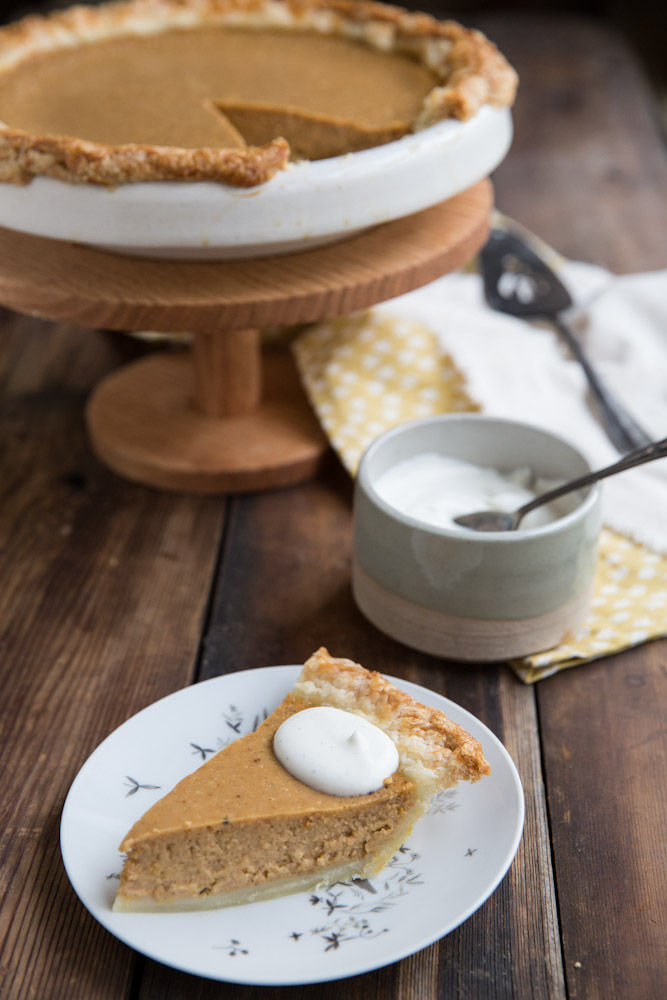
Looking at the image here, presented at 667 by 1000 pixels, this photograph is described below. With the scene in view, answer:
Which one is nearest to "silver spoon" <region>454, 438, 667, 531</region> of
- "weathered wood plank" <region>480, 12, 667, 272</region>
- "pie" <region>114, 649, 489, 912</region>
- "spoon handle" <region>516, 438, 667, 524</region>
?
"spoon handle" <region>516, 438, 667, 524</region>

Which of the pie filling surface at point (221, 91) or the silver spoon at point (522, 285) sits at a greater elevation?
the pie filling surface at point (221, 91)

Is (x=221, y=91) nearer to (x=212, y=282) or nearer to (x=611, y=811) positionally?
(x=212, y=282)

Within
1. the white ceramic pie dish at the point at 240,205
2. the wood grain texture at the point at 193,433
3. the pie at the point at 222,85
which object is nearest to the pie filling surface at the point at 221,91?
the pie at the point at 222,85

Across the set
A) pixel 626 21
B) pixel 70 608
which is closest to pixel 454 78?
pixel 70 608

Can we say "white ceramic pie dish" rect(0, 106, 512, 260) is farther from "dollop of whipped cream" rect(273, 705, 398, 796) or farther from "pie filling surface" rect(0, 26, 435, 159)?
"dollop of whipped cream" rect(273, 705, 398, 796)

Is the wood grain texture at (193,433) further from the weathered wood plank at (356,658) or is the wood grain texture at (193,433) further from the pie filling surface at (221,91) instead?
the pie filling surface at (221,91)

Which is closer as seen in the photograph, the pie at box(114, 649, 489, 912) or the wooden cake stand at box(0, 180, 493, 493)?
the pie at box(114, 649, 489, 912)

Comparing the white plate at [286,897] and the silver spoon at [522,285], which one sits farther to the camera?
the silver spoon at [522,285]

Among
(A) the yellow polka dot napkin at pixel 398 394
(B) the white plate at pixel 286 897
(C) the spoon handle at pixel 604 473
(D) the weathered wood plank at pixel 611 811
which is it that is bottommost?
(A) the yellow polka dot napkin at pixel 398 394
